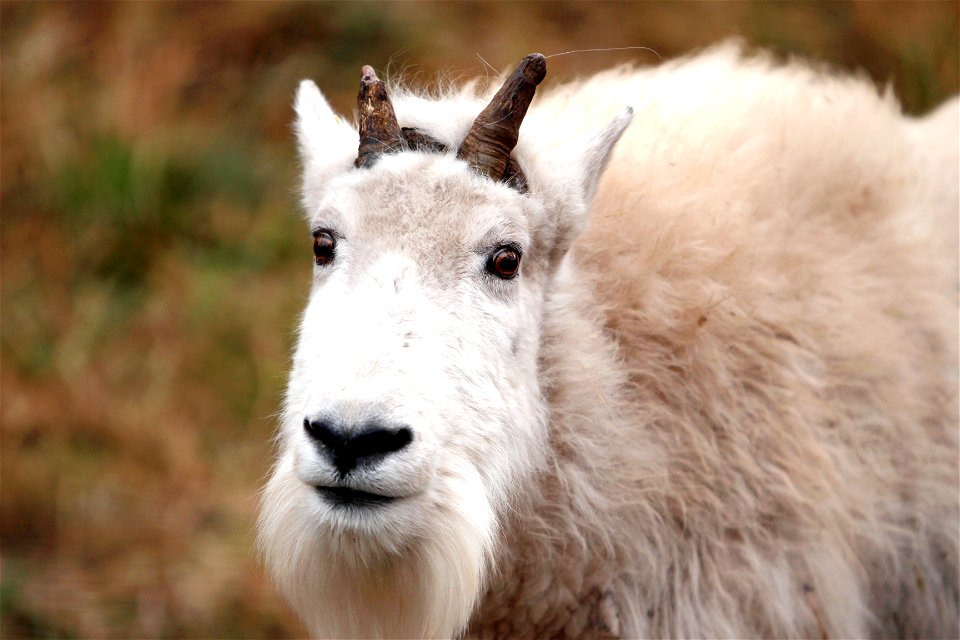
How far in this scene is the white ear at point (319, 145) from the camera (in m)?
3.40

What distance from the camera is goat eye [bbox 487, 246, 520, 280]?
10.1ft

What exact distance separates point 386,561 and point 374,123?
48.8 inches

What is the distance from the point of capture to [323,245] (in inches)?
126

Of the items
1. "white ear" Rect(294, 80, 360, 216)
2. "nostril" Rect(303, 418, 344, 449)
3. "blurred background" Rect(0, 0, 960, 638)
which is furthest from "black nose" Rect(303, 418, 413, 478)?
"blurred background" Rect(0, 0, 960, 638)

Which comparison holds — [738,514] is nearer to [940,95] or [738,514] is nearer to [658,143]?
[658,143]

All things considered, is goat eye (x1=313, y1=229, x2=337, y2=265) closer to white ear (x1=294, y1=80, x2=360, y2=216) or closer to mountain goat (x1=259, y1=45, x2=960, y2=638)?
mountain goat (x1=259, y1=45, x2=960, y2=638)

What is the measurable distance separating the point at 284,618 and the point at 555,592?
2.94 m

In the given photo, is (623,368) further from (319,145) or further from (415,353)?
(319,145)

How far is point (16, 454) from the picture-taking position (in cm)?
680

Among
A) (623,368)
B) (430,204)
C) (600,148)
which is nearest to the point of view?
(430,204)

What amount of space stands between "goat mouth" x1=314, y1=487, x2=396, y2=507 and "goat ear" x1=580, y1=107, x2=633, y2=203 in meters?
1.16

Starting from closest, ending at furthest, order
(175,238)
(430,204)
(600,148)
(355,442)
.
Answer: (355,442)
(430,204)
(600,148)
(175,238)

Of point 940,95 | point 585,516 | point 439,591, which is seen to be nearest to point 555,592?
point 585,516

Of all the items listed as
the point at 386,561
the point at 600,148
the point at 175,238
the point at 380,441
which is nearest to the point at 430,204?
the point at 600,148
